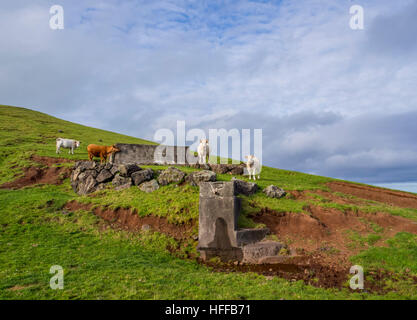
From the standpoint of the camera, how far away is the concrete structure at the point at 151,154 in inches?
946

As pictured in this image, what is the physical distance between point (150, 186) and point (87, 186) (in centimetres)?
500

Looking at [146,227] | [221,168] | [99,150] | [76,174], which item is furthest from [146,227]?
[99,150]

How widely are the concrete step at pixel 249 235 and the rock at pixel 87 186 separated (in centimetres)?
1116

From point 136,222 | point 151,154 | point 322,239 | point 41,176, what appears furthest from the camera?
point 151,154

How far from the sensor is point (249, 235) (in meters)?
12.4

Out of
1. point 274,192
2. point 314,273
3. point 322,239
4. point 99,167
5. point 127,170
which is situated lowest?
Result: point 314,273

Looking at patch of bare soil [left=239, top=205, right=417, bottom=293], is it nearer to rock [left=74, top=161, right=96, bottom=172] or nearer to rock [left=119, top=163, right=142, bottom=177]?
rock [left=119, top=163, right=142, bottom=177]

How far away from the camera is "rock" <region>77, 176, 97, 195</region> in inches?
710

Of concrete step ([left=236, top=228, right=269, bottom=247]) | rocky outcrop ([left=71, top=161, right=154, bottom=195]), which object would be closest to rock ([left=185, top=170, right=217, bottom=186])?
rocky outcrop ([left=71, top=161, right=154, bottom=195])

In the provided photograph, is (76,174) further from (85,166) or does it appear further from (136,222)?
(136,222)

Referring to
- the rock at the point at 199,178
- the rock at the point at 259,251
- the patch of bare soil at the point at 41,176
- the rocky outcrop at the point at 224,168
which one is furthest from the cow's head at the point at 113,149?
the rock at the point at 259,251

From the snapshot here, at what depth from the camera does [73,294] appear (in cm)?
744

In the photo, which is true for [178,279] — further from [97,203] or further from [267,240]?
[97,203]

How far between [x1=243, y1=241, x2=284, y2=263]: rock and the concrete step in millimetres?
324
